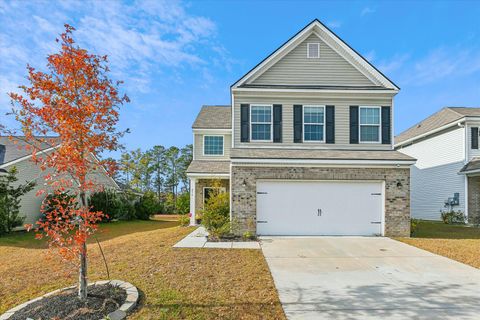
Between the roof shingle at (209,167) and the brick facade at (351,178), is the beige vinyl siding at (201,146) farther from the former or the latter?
the brick facade at (351,178)

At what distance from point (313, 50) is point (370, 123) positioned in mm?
4181

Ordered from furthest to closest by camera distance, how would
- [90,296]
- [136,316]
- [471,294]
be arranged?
[471,294], [90,296], [136,316]

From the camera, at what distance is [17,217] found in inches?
567

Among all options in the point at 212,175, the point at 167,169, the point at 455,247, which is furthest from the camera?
the point at 167,169

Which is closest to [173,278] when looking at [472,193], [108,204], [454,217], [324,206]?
[324,206]

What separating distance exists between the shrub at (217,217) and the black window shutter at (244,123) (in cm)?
296

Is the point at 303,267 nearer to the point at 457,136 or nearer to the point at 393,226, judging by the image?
the point at 393,226

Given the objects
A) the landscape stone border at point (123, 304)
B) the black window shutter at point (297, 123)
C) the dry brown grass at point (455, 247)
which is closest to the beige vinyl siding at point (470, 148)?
the dry brown grass at point (455, 247)

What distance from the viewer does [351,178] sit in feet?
38.5

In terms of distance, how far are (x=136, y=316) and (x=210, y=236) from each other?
6.40 meters

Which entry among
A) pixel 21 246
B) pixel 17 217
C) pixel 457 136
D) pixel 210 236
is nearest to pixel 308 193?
pixel 210 236

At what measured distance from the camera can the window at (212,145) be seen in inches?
711

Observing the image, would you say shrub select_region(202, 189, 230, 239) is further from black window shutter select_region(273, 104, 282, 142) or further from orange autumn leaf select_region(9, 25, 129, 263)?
orange autumn leaf select_region(9, 25, 129, 263)

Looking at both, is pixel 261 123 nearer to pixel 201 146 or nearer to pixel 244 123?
pixel 244 123
